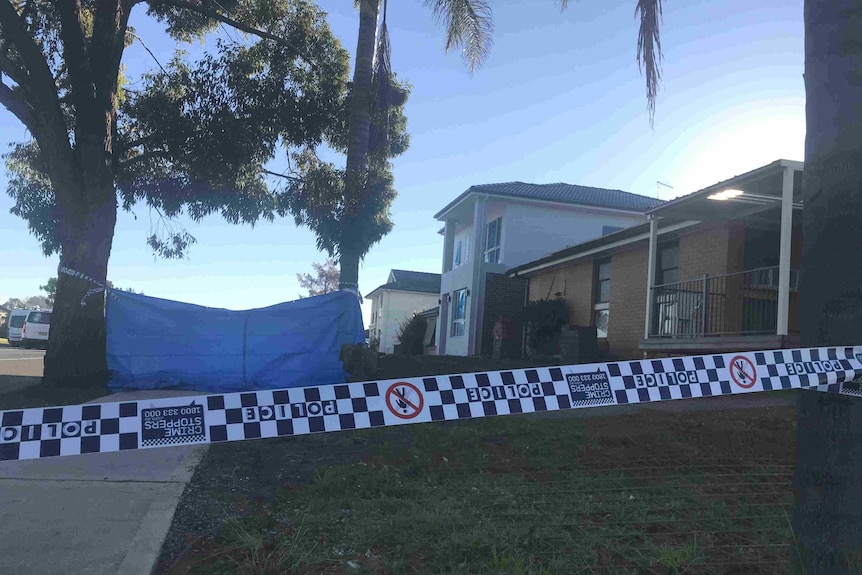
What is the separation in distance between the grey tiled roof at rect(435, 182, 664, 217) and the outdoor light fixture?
996cm

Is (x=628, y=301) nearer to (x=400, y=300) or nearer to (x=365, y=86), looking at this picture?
(x=365, y=86)

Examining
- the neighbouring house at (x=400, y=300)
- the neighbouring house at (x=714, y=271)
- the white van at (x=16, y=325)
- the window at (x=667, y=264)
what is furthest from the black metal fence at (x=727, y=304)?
the white van at (x=16, y=325)

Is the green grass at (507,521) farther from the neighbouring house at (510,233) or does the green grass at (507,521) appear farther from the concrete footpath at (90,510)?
the neighbouring house at (510,233)

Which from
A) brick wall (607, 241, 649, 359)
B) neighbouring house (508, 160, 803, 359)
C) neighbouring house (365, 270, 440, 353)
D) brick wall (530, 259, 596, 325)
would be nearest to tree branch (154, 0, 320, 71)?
neighbouring house (508, 160, 803, 359)

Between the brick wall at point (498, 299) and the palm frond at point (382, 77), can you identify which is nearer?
the palm frond at point (382, 77)

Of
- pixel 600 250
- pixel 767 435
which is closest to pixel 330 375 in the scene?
pixel 767 435

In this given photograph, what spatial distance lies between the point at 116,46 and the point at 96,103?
1.14 meters

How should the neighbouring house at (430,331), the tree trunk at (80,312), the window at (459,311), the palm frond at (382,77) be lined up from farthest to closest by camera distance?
the neighbouring house at (430,331) → the window at (459,311) → the palm frond at (382,77) → the tree trunk at (80,312)

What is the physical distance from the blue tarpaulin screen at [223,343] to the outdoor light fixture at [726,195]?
5.93 meters

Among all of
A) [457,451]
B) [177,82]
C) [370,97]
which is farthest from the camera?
[177,82]

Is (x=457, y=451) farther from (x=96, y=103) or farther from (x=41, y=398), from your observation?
(x=96, y=103)

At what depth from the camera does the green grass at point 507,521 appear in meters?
3.56

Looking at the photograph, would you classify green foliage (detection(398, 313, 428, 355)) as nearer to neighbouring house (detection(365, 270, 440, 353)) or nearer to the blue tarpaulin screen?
neighbouring house (detection(365, 270, 440, 353))

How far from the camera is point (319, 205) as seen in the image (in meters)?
12.1
